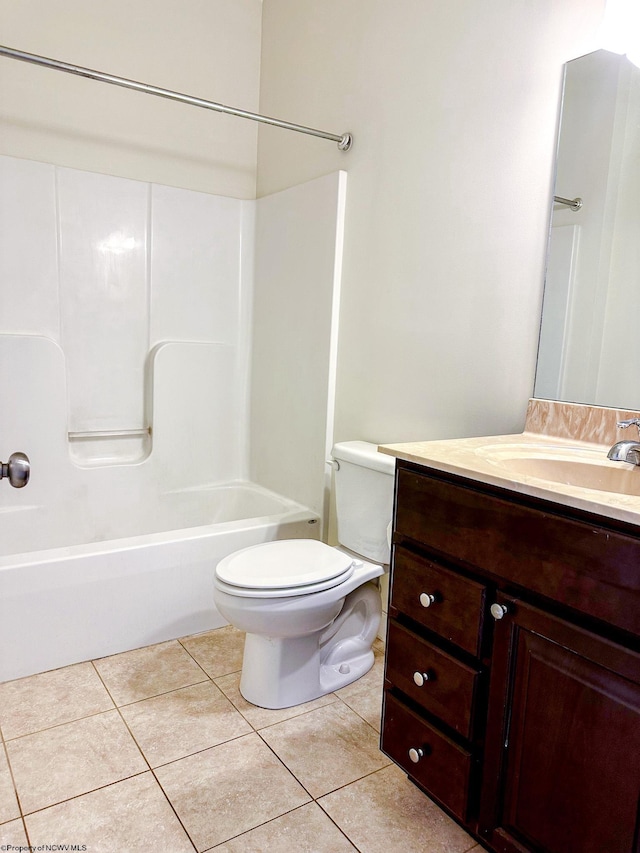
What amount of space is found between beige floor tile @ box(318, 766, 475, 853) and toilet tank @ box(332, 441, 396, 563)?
0.66 meters

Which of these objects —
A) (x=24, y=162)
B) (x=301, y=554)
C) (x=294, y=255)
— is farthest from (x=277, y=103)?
(x=301, y=554)

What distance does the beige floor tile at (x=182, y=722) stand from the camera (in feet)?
5.49

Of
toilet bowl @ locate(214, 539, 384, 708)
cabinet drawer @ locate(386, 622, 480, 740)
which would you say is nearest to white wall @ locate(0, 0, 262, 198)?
toilet bowl @ locate(214, 539, 384, 708)

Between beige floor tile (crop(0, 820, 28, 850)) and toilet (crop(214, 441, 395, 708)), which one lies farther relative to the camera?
toilet (crop(214, 441, 395, 708))

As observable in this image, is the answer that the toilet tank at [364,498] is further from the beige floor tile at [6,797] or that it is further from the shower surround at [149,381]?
the beige floor tile at [6,797]

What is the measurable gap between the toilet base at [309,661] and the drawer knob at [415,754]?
0.56 meters

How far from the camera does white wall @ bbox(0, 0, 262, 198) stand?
2.42 m

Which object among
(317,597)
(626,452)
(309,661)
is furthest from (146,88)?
(309,661)

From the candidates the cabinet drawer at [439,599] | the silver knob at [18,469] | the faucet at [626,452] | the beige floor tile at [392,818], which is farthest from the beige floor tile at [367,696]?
the silver knob at [18,469]

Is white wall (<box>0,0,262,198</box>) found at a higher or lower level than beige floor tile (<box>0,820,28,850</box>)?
higher

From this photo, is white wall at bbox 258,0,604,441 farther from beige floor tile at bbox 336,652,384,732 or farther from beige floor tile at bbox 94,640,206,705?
beige floor tile at bbox 94,640,206,705

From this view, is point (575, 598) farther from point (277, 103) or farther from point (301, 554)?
point (277, 103)

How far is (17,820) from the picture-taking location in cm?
140

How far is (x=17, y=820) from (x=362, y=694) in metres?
1.00
